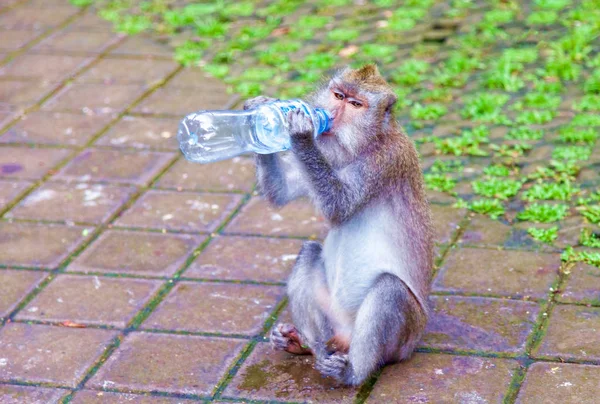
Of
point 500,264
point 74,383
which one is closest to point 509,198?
point 500,264

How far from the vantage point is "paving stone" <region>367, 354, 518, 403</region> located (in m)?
4.39

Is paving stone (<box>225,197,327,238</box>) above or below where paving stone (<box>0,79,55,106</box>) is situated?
below

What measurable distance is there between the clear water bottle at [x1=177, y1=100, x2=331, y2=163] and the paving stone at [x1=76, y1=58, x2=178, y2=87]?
2878mm

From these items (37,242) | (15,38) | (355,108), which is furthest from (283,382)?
(15,38)

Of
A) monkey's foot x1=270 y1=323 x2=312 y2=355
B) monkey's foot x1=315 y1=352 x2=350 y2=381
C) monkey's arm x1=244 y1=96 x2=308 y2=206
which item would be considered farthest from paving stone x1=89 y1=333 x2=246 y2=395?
monkey's arm x1=244 y1=96 x2=308 y2=206

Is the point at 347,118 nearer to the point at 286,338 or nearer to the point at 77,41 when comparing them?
the point at 286,338

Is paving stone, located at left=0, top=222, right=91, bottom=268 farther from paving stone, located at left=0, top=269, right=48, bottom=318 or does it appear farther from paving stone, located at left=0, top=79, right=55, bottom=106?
paving stone, located at left=0, top=79, right=55, bottom=106

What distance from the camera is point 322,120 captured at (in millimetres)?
4402

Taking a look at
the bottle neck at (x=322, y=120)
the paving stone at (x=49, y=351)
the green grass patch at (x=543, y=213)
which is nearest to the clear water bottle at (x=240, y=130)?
the bottle neck at (x=322, y=120)

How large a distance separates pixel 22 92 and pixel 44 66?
0.54m

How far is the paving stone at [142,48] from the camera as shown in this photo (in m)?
8.68

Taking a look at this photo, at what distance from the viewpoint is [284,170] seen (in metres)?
4.84

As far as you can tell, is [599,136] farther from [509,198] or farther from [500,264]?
[500,264]

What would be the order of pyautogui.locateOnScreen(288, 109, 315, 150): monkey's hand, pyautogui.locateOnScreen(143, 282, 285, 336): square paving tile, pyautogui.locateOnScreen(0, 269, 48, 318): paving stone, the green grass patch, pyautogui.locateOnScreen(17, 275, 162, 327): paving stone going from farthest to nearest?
the green grass patch → pyautogui.locateOnScreen(0, 269, 48, 318): paving stone → pyautogui.locateOnScreen(17, 275, 162, 327): paving stone → pyautogui.locateOnScreen(143, 282, 285, 336): square paving tile → pyautogui.locateOnScreen(288, 109, 315, 150): monkey's hand
